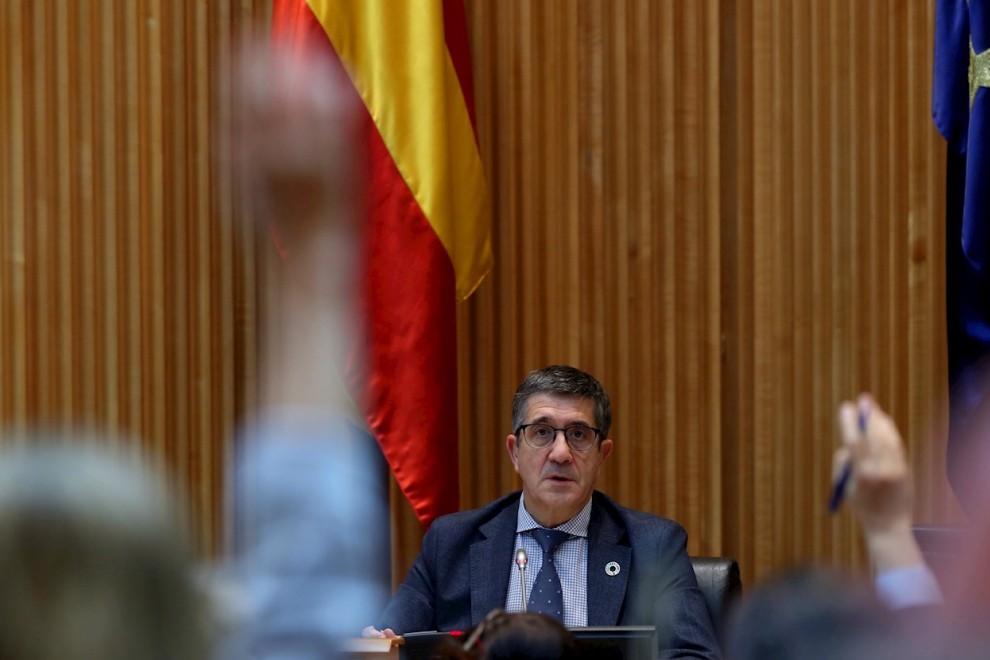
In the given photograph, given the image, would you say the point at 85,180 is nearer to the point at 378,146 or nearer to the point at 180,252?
the point at 180,252

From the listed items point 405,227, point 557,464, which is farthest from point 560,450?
point 405,227

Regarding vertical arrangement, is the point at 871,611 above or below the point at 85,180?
below

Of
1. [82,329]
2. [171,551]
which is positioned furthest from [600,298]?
[171,551]

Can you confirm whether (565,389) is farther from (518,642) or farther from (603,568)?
(518,642)

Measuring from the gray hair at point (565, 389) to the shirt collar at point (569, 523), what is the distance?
0.71ft

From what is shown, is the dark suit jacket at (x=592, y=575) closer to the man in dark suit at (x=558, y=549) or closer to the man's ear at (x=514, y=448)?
the man in dark suit at (x=558, y=549)

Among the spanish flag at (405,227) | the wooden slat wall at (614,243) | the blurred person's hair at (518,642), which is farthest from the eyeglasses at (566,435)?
the blurred person's hair at (518,642)

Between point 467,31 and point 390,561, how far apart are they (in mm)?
1790

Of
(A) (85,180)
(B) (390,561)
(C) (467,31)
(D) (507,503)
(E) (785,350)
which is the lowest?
(B) (390,561)

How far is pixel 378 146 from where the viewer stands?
169 inches

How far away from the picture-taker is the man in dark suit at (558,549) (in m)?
3.61

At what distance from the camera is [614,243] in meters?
4.67

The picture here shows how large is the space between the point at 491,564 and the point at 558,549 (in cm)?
19

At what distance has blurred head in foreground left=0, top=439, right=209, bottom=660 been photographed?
92cm
